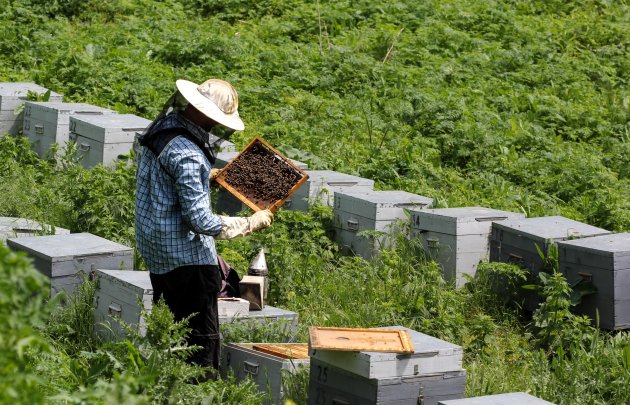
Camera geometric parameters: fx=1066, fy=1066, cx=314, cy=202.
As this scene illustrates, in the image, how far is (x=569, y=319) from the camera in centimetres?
726

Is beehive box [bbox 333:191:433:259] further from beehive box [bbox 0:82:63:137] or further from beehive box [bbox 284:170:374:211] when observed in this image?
beehive box [bbox 0:82:63:137]

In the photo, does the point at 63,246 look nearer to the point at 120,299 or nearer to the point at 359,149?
the point at 120,299

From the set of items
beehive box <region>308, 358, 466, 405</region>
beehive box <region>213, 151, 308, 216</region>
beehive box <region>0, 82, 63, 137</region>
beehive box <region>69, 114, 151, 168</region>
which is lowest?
beehive box <region>308, 358, 466, 405</region>

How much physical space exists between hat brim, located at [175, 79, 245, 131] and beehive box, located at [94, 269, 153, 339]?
128 centimetres

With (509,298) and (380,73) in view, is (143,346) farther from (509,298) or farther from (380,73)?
(380,73)

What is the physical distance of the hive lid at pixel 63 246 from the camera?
699 centimetres

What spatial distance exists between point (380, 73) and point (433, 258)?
19.6ft

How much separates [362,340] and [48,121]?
6525 mm

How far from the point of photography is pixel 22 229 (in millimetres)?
8039

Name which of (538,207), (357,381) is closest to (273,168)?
(357,381)

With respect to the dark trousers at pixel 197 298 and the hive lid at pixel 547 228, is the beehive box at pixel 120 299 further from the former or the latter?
the hive lid at pixel 547 228

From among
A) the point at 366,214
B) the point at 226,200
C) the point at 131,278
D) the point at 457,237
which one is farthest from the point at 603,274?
the point at 226,200

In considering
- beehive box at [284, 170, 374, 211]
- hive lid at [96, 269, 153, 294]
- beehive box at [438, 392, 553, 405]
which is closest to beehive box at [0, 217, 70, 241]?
hive lid at [96, 269, 153, 294]

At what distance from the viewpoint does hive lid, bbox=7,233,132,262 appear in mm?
6992
